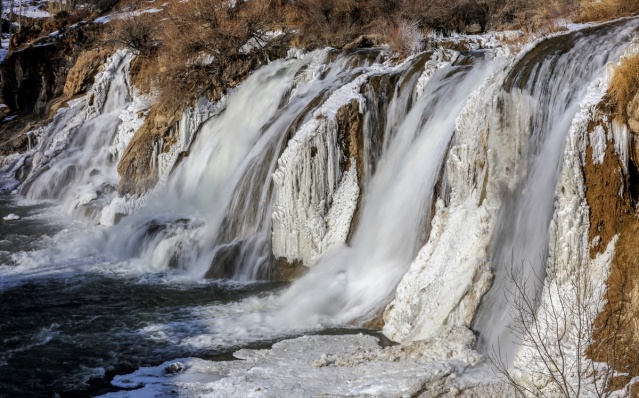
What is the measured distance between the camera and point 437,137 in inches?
503

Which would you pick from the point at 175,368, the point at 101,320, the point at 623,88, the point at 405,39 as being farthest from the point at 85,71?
the point at 623,88

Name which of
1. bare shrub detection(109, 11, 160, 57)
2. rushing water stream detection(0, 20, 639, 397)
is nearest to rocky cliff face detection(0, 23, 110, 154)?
bare shrub detection(109, 11, 160, 57)

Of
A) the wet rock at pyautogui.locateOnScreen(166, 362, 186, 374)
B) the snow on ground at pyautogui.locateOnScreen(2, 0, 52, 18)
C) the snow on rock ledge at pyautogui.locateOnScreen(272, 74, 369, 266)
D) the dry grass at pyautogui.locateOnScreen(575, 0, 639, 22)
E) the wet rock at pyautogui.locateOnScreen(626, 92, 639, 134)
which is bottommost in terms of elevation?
the wet rock at pyautogui.locateOnScreen(166, 362, 186, 374)

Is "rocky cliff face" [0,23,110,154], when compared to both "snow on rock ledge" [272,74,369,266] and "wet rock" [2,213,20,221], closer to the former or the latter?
"wet rock" [2,213,20,221]

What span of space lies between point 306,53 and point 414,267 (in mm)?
10844

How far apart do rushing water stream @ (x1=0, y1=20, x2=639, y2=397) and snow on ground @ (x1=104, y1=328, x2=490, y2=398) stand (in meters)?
0.43

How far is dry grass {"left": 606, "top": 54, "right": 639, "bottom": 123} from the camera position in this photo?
924cm

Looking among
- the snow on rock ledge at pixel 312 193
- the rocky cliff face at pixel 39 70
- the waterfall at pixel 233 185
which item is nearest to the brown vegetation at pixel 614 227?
the snow on rock ledge at pixel 312 193

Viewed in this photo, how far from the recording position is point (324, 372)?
30.2ft

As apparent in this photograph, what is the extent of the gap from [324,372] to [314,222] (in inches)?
202

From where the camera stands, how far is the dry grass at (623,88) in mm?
9242

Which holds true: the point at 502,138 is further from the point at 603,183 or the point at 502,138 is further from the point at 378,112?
the point at 378,112

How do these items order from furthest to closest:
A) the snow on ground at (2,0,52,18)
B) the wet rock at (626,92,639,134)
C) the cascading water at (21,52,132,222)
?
1. the snow on ground at (2,0,52,18)
2. the cascading water at (21,52,132,222)
3. the wet rock at (626,92,639,134)

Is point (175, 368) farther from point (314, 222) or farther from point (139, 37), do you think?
point (139, 37)
